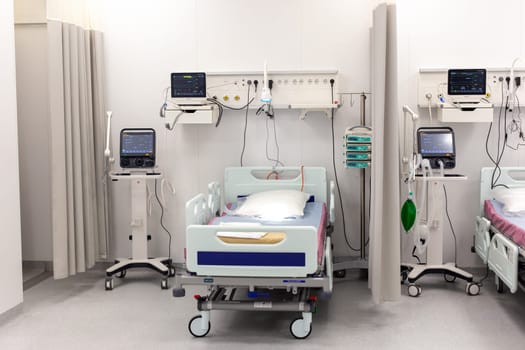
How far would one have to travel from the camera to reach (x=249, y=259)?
3535 millimetres

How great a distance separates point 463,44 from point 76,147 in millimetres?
3130

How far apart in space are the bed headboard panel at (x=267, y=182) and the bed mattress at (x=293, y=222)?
0.98 ft

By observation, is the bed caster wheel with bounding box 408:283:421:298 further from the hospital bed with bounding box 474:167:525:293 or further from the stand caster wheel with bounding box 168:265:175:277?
the stand caster wheel with bounding box 168:265:175:277

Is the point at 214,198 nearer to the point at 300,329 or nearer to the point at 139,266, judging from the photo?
the point at 139,266

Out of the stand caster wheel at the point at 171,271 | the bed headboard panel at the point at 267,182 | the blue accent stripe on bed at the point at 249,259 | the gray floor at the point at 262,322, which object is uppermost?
the bed headboard panel at the point at 267,182

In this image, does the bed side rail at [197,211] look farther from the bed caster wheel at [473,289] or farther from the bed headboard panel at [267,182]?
the bed caster wheel at [473,289]

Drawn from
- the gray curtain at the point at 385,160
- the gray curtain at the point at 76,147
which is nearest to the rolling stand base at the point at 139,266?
the gray curtain at the point at 76,147

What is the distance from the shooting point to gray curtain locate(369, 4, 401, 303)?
3668 millimetres

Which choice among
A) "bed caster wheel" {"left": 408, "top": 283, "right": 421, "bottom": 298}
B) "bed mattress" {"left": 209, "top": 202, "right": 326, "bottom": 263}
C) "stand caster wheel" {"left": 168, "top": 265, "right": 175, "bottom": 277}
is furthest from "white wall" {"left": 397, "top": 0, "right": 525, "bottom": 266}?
"stand caster wheel" {"left": 168, "top": 265, "right": 175, "bottom": 277}

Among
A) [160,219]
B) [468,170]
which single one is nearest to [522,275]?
[468,170]

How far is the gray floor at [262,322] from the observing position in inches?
142

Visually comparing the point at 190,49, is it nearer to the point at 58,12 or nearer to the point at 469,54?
the point at 58,12

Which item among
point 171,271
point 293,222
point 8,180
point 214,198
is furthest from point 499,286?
point 8,180

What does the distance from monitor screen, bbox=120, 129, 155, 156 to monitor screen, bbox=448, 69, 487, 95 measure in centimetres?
232
